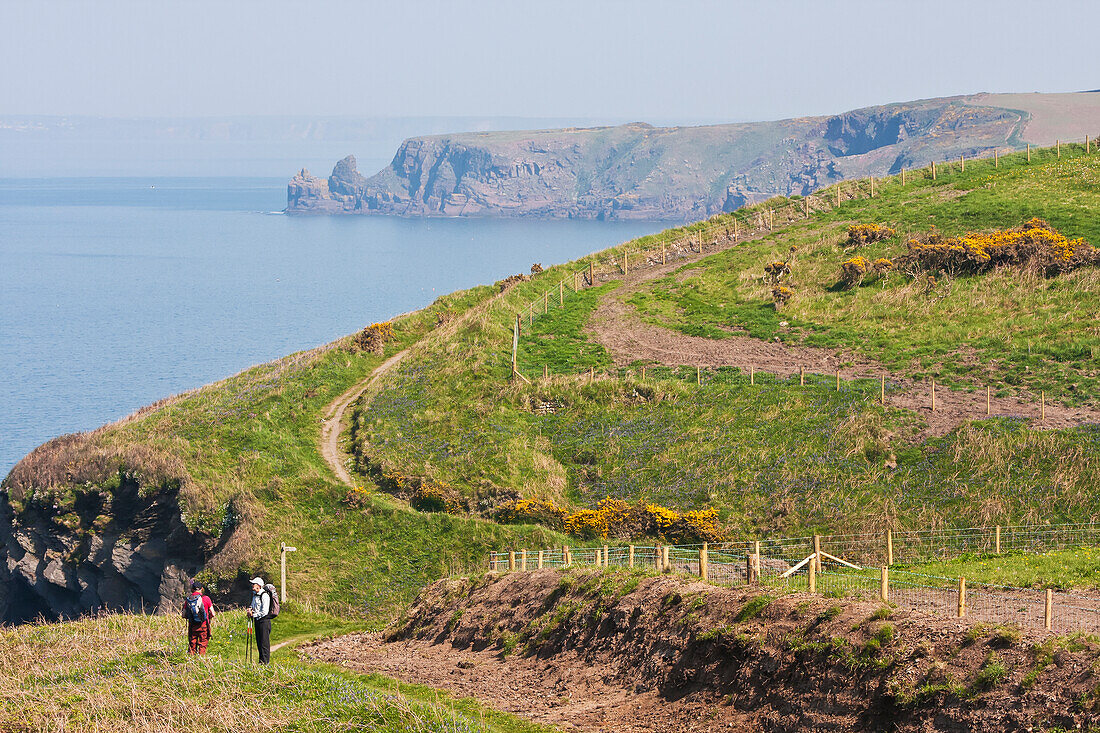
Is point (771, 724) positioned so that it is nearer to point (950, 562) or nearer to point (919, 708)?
point (919, 708)

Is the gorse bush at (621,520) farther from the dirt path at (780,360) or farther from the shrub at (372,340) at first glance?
the shrub at (372,340)

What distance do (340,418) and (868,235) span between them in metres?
35.3

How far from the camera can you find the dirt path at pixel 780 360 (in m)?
42.6

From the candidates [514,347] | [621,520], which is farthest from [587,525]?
[514,347]

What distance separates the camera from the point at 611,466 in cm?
4469

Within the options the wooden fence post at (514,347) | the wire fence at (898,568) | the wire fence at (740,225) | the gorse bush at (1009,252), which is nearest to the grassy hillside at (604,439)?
the wooden fence post at (514,347)

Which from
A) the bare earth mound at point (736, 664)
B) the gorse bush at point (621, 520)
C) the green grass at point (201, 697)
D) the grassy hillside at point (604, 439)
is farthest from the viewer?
the grassy hillside at point (604, 439)

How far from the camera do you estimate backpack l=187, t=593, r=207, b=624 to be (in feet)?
73.4

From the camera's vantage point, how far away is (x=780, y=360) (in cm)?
5178

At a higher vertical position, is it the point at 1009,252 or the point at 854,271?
the point at 1009,252

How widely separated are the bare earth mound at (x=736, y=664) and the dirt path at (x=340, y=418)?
2201cm

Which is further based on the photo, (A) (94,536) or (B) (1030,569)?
(A) (94,536)

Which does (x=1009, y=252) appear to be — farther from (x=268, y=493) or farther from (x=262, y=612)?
(x=262, y=612)

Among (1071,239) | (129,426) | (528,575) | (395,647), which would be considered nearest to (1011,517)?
(528,575)
